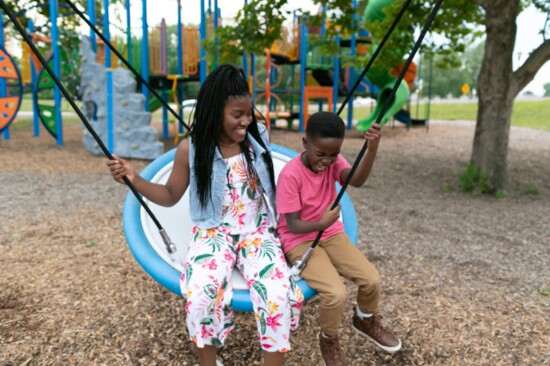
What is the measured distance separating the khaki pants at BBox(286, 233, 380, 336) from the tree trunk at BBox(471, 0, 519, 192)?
3772 mm

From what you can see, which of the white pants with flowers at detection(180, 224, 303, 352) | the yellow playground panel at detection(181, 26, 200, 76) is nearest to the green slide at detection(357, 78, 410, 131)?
the yellow playground panel at detection(181, 26, 200, 76)

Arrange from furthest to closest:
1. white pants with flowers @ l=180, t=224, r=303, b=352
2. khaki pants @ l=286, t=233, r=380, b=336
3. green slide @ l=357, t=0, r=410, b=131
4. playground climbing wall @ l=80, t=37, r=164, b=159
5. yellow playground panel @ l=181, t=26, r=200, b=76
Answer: green slide @ l=357, t=0, r=410, b=131, yellow playground panel @ l=181, t=26, r=200, b=76, playground climbing wall @ l=80, t=37, r=164, b=159, khaki pants @ l=286, t=233, r=380, b=336, white pants with flowers @ l=180, t=224, r=303, b=352

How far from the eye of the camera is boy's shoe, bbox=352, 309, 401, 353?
87.1 inches

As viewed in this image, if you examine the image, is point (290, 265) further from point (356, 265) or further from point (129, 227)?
point (129, 227)

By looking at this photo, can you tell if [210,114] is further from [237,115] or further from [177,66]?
[177,66]

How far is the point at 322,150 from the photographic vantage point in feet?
6.55

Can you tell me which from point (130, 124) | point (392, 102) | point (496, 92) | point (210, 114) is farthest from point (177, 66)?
point (210, 114)

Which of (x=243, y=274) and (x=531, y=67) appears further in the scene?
(x=531, y=67)

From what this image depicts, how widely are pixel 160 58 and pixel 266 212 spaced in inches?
331

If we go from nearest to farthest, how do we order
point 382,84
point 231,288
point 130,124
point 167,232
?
point 231,288 → point 167,232 → point 130,124 → point 382,84

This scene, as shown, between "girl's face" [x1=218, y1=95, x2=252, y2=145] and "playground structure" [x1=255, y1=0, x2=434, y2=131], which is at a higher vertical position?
"playground structure" [x1=255, y1=0, x2=434, y2=131]

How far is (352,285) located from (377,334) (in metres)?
0.76

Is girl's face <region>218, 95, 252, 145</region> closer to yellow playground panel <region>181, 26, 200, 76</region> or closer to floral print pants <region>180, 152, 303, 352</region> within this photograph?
floral print pants <region>180, 152, 303, 352</region>

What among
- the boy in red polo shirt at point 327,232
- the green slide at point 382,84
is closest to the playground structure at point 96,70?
the green slide at point 382,84
